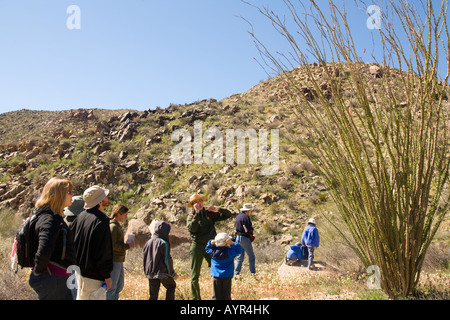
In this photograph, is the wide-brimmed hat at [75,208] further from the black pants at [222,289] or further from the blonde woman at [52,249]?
the black pants at [222,289]

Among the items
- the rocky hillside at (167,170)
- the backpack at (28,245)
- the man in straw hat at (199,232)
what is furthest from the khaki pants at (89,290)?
the rocky hillside at (167,170)

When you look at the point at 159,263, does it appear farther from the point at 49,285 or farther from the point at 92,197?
the point at 49,285

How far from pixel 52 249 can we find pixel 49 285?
0.30 meters

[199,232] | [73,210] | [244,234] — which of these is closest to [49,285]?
[73,210]

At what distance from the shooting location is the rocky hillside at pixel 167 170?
14.4 m

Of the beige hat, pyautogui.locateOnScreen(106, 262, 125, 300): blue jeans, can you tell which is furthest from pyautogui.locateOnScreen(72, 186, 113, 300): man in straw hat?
pyautogui.locateOnScreen(106, 262, 125, 300): blue jeans

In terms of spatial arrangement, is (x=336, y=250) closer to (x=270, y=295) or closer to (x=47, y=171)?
(x=270, y=295)

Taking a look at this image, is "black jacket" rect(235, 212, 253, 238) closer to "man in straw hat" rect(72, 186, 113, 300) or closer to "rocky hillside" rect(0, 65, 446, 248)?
"man in straw hat" rect(72, 186, 113, 300)

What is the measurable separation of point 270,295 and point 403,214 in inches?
101

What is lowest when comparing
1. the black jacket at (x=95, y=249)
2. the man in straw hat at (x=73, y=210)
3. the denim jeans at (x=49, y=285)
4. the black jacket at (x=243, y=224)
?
the black jacket at (x=243, y=224)

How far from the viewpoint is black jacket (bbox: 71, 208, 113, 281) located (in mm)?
2814

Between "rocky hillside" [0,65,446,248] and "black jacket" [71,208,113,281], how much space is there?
892 centimetres

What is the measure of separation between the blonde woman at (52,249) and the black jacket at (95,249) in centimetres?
21

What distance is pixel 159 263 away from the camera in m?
3.96
